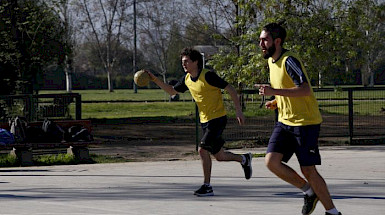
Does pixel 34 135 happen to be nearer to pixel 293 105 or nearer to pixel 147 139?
pixel 147 139

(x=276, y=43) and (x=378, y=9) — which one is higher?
(x=378, y=9)

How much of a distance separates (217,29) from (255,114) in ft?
49.5

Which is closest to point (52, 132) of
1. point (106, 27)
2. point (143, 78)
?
point (143, 78)

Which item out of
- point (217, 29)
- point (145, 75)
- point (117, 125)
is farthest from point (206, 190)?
point (217, 29)

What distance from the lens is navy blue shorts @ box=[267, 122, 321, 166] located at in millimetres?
7723

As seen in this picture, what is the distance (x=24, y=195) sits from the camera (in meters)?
10.4

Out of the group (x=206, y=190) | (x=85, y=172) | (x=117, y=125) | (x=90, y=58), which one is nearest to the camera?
(x=206, y=190)

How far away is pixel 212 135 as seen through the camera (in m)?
10.1

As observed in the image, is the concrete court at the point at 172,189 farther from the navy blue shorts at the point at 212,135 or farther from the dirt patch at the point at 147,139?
the dirt patch at the point at 147,139

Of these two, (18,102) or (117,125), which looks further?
(117,125)

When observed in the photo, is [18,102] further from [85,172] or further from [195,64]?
[195,64]

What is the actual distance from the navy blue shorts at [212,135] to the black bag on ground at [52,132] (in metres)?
5.93

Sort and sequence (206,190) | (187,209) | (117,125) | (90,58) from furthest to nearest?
(90,58) → (117,125) → (206,190) → (187,209)

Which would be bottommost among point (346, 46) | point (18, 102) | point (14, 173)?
point (14, 173)
